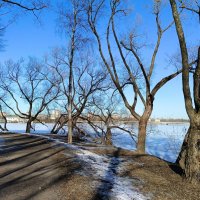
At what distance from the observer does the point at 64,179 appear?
7.64m

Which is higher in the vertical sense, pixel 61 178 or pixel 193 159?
pixel 193 159

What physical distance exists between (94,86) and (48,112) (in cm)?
1027

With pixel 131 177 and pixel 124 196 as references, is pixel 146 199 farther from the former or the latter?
pixel 131 177

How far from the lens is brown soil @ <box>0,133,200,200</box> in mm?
6480

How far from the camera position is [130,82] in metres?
18.5

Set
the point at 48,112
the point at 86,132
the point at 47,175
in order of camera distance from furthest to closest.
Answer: the point at 48,112
the point at 86,132
the point at 47,175

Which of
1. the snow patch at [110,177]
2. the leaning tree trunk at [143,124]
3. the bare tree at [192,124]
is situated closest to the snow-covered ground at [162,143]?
the leaning tree trunk at [143,124]

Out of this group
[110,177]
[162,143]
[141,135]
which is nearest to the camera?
[110,177]

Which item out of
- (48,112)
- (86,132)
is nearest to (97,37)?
(86,132)

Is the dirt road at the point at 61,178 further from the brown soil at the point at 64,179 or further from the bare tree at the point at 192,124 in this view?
the bare tree at the point at 192,124

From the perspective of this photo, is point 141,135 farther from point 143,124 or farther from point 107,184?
point 107,184

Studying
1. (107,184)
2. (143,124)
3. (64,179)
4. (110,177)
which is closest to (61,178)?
(64,179)

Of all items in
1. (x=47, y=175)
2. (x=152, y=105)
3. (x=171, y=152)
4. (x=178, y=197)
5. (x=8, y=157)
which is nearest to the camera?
(x=178, y=197)

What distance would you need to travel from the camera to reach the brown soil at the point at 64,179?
6.48m
